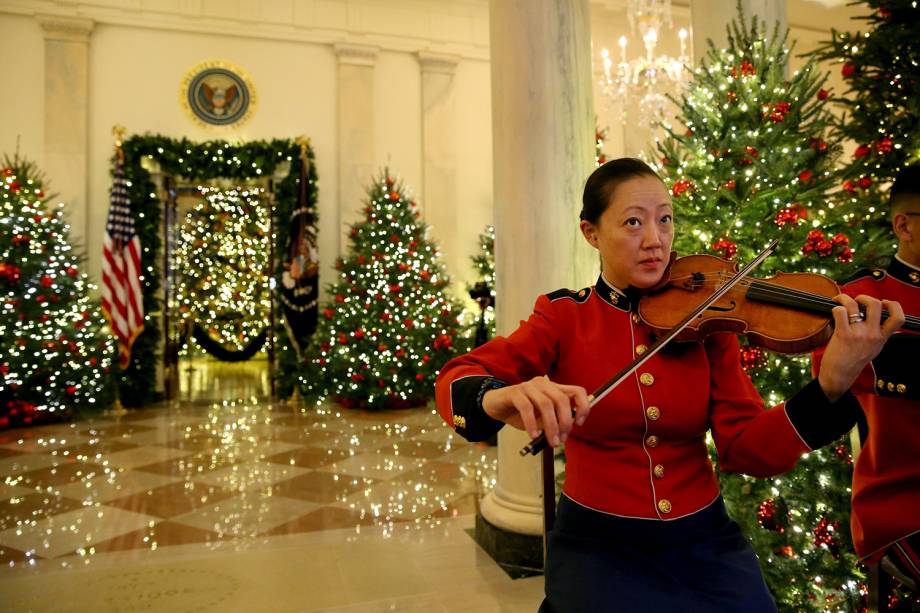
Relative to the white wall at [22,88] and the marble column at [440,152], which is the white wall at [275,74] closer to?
the white wall at [22,88]

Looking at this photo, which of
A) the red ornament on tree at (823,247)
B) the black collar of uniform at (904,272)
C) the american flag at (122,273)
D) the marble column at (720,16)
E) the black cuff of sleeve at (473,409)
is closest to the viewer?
the black cuff of sleeve at (473,409)

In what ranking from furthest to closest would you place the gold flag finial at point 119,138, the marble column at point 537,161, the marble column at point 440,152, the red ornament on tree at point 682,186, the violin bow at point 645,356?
the marble column at point 440,152 → the gold flag finial at point 119,138 → the marble column at point 537,161 → the red ornament on tree at point 682,186 → the violin bow at point 645,356

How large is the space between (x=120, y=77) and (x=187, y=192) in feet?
5.42

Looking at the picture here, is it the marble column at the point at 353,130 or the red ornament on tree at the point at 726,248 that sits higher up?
the marble column at the point at 353,130

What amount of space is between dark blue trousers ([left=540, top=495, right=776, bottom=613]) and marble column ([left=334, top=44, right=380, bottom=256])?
25.8 feet

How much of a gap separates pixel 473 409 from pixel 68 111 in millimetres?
8814

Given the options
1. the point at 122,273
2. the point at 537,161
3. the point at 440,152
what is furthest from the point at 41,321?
the point at 537,161

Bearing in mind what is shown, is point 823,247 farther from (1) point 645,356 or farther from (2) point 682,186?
(1) point 645,356

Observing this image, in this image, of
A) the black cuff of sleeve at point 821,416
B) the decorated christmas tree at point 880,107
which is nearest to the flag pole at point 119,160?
the decorated christmas tree at point 880,107

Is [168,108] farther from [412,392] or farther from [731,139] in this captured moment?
[731,139]

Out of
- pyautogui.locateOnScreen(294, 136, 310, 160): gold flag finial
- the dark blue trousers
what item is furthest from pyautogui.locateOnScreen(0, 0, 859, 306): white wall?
the dark blue trousers

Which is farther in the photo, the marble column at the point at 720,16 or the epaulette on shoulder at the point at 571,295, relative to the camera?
the marble column at the point at 720,16

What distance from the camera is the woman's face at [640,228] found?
A: 4.13 feet

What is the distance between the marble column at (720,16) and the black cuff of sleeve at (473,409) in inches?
108
